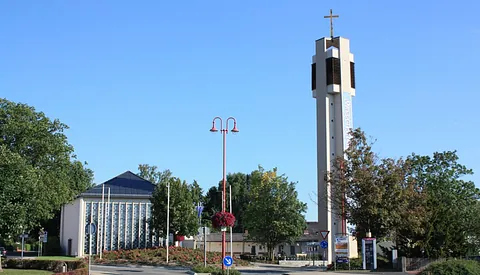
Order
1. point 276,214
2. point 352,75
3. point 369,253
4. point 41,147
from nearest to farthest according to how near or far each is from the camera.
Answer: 1. point 369,253
2. point 41,147
3. point 276,214
4. point 352,75

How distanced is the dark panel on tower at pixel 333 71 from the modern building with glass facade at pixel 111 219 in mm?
26061

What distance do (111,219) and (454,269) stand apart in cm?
4376

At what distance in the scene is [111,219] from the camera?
193 feet

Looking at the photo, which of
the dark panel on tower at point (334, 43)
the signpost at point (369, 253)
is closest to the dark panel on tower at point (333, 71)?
the dark panel on tower at point (334, 43)

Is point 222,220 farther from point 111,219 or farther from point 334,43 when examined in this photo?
point 334,43

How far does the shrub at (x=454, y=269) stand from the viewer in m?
21.1

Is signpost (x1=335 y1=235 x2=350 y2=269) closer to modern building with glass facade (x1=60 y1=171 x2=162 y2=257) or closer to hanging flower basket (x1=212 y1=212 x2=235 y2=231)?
hanging flower basket (x1=212 y1=212 x2=235 y2=231)

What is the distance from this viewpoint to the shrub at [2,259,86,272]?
3412cm

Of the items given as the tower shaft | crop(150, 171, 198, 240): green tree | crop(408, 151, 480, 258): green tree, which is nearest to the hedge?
crop(150, 171, 198, 240): green tree

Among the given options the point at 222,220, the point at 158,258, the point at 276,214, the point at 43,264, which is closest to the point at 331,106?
the point at 276,214

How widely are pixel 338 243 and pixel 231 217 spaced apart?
1116 cm

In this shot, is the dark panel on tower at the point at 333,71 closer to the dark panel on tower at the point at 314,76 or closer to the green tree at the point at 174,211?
the dark panel on tower at the point at 314,76

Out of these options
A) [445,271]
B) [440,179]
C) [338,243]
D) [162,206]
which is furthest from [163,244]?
[445,271]

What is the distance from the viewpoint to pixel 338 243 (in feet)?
125
